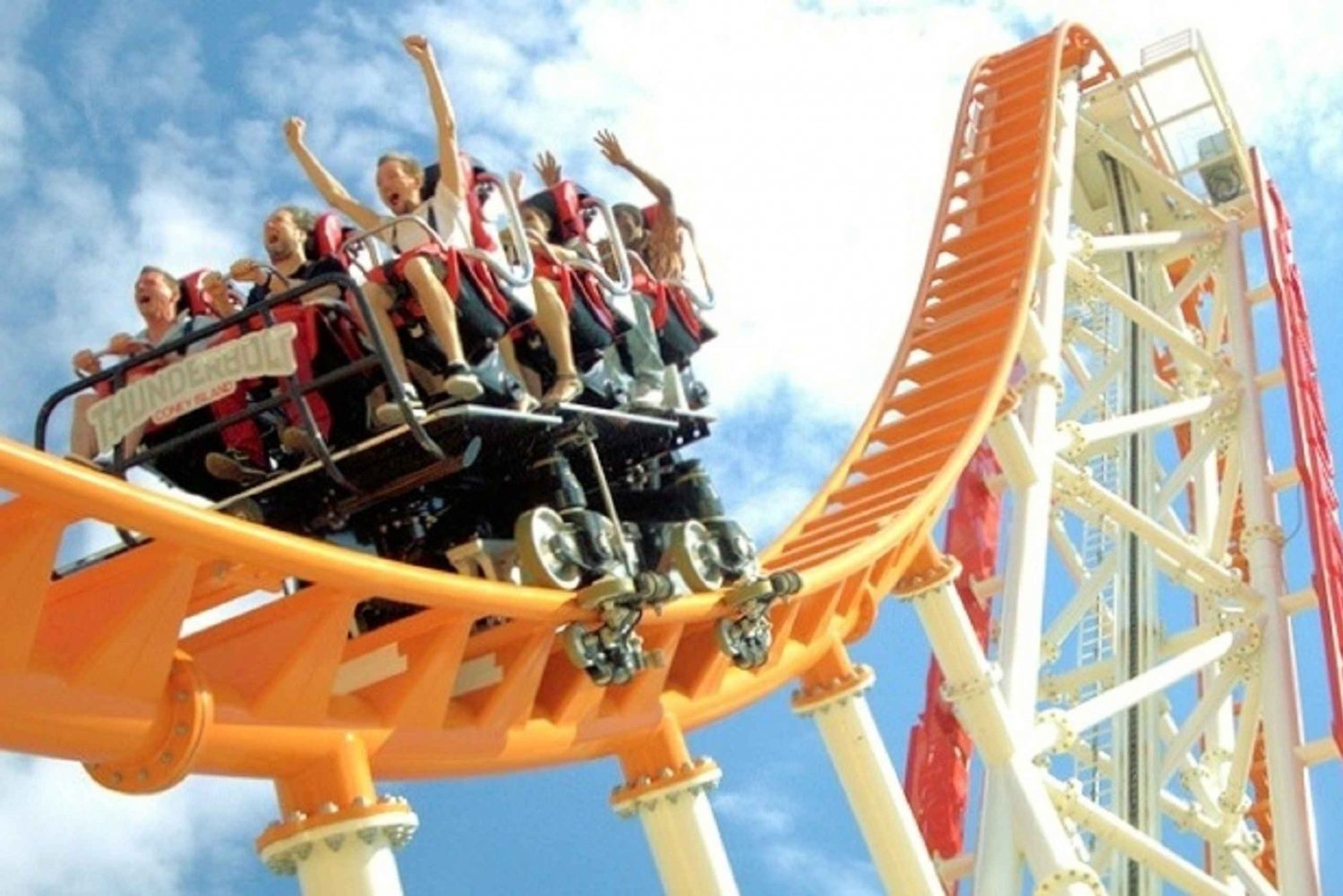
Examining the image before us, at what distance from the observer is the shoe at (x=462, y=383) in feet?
14.8

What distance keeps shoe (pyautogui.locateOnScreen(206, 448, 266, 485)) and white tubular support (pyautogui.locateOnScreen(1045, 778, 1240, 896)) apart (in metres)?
3.05

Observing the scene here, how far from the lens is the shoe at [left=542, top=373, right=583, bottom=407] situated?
4957 millimetres

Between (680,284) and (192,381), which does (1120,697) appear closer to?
(680,284)

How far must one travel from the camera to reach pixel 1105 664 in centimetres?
952

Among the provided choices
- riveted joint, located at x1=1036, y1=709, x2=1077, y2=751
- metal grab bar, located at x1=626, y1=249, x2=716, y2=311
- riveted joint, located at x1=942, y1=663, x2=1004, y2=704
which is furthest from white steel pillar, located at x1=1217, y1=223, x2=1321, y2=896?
metal grab bar, located at x1=626, y1=249, x2=716, y2=311

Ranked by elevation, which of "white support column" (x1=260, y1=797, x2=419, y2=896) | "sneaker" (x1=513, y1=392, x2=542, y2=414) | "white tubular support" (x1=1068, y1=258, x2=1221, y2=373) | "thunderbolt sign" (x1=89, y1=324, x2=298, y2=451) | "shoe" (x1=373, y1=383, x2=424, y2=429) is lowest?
"white support column" (x1=260, y1=797, x2=419, y2=896)

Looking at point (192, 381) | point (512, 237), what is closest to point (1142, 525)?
point (512, 237)

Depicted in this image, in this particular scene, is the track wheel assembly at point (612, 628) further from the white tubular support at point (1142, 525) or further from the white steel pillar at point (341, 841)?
the white tubular support at point (1142, 525)

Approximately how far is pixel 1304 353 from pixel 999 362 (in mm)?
3181

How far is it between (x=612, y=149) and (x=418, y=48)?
103cm

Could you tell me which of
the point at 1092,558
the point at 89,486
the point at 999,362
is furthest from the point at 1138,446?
the point at 89,486

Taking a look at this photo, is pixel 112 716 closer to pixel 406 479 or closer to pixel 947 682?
pixel 406 479

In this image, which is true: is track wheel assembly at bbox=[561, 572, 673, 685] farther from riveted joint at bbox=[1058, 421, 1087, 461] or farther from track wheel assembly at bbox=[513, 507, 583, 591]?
riveted joint at bbox=[1058, 421, 1087, 461]

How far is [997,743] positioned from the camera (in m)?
6.69
